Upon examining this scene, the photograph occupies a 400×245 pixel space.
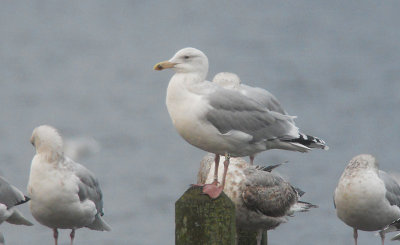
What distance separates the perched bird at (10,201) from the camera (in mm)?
8500

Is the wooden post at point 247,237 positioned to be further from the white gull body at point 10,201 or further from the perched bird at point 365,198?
the white gull body at point 10,201

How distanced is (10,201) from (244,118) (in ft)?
6.98

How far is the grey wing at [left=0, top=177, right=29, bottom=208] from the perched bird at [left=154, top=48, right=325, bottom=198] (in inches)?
60.5

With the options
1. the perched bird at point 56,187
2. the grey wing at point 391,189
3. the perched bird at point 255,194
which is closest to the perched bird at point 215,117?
the perched bird at point 255,194

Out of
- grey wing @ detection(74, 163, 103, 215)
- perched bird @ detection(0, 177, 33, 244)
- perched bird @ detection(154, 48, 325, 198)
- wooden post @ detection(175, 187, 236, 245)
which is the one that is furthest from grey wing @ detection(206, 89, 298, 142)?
perched bird @ detection(0, 177, 33, 244)

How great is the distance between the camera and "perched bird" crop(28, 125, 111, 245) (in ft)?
26.9

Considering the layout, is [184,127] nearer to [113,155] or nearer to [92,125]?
[113,155]

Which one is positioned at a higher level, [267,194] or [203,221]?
[267,194]

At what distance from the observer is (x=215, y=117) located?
26.8ft

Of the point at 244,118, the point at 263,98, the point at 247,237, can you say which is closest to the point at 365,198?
the point at 247,237

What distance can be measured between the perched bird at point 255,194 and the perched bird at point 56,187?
A: 1.16 metres

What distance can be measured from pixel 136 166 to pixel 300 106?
780 centimetres

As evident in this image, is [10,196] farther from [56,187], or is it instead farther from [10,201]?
[56,187]

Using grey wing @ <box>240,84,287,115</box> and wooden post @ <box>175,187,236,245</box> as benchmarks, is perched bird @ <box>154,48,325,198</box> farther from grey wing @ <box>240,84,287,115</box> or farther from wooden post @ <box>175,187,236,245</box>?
grey wing @ <box>240,84,287,115</box>
